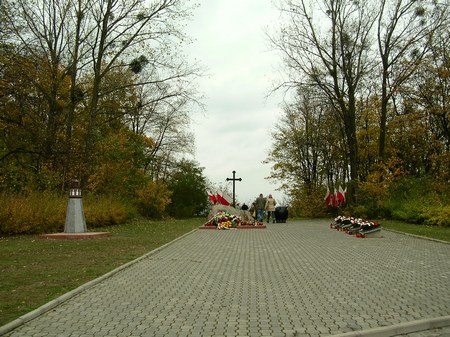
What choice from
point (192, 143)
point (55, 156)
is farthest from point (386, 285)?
point (192, 143)

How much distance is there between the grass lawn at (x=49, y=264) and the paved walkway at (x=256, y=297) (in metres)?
0.38

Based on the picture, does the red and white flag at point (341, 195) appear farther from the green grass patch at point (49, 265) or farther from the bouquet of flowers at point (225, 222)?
the green grass patch at point (49, 265)

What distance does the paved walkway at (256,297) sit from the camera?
6.16 metres

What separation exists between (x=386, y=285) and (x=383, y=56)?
97.5ft

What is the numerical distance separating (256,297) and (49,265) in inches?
211

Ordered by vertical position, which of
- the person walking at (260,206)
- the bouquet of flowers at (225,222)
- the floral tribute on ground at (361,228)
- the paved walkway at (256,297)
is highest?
the person walking at (260,206)

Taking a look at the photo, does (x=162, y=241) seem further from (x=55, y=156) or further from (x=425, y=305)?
(x=55, y=156)

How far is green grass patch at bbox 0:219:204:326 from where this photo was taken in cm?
756

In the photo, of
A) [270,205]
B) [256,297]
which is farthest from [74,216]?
[270,205]

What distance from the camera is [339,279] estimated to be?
975 centimetres

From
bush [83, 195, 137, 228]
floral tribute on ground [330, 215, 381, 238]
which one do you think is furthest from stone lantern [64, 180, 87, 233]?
floral tribute on ground [330, 215, 381, 238]

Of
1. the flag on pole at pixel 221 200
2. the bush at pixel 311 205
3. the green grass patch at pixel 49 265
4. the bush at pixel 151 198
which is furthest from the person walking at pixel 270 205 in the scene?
the green grass patch at pixel 49 265

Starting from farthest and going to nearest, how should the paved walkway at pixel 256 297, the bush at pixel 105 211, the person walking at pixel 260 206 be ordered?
the person walking at pixel 260 206 → the bush at pixel 105 211 → the paved walkway at pixel 256 297

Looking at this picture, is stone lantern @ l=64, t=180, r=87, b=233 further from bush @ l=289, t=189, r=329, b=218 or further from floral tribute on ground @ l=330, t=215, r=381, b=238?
bush @ l=289, t=189, r=329, b=218
